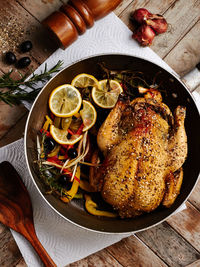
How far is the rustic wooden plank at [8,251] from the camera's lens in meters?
2.04

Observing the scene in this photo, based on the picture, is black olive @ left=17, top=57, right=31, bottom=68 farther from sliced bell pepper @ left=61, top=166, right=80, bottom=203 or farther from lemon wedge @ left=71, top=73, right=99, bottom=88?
sliced bell pepper @ left=61, top=166, right=80, bottom=203

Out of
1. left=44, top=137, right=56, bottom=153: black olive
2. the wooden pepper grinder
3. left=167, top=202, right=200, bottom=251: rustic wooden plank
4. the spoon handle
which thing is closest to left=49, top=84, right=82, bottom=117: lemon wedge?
left=44, top=137, right=56, bottom=153: black olive

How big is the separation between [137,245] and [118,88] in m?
1.16

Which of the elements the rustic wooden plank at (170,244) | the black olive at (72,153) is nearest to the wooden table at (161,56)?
the rustic wooden plank at (170,244)

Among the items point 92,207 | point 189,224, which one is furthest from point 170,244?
point 92,207

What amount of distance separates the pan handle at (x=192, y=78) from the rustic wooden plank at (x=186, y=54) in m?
0.18

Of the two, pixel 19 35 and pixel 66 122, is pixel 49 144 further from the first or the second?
pixel 19 35

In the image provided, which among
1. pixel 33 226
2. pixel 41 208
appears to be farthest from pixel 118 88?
pixel 33 226

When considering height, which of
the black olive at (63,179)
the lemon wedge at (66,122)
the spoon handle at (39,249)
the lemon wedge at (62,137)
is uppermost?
the lemon wedge at (66,122)

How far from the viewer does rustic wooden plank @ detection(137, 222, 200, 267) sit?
2.09 m

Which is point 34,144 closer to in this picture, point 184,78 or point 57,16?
point 57,16

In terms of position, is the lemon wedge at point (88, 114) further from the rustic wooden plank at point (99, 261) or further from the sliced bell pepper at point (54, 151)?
the rustic wooden plank at point (99, 261)

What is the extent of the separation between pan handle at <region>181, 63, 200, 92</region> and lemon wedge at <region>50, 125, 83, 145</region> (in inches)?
30.9

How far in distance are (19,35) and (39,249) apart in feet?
4.88
